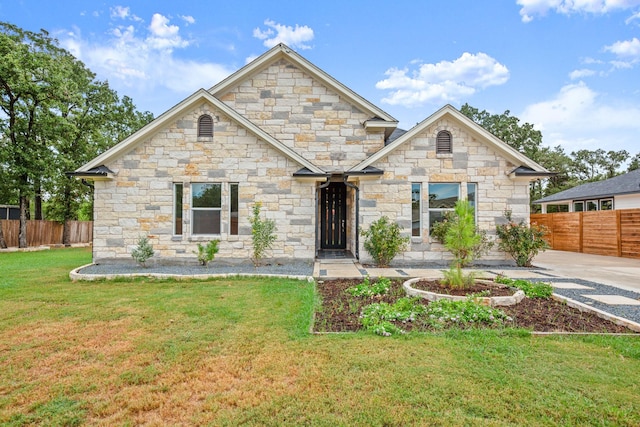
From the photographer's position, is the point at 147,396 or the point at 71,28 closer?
the point at 147,396

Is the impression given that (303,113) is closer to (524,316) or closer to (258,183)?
(258,183)

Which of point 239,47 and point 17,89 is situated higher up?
point 239,47

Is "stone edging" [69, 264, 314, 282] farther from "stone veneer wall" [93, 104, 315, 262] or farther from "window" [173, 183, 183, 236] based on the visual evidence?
"window" [173, 183, 183, 236]

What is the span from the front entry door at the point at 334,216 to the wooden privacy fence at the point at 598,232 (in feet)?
38.4

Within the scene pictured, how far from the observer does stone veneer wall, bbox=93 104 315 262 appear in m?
10.3

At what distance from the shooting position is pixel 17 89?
17516 millimetres

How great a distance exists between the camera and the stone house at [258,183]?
33.9 feet

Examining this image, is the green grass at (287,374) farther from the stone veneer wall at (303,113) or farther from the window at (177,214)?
the stone veneer wall at (303,113)

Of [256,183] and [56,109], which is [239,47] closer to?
[256,183]

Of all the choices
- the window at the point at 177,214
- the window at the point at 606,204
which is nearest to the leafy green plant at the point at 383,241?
the window at the point at 177,214

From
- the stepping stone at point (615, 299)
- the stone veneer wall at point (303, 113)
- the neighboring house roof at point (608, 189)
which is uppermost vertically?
the stone veneer wall at point (303, 113)

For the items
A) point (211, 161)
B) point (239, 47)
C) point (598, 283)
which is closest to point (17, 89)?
point (239, 47)

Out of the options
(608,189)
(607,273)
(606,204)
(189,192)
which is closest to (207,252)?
(189,192)

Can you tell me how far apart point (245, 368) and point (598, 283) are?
8876 mm
